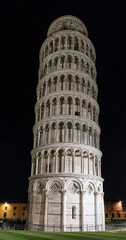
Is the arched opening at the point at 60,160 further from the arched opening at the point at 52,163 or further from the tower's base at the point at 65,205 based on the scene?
the tower's base at the point at 65,205

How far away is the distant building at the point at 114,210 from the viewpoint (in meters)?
70.4

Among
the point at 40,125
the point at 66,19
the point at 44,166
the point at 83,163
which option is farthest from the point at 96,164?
the point at 66,19

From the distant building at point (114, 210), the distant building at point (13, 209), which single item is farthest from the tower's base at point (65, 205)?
the distant building at point (114, 210)

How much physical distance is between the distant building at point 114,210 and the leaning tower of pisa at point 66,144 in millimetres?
47644

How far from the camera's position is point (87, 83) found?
108 ft

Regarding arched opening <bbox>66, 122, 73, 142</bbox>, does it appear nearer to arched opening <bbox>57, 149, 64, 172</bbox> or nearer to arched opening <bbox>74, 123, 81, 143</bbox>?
arched opening <bbox>74, 123, 81, 143</bbox>

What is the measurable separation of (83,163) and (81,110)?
7649 mm

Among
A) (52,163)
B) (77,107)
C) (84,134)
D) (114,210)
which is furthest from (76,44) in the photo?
(114,210)

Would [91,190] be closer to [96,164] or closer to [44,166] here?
[96,164]

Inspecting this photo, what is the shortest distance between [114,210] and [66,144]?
178 feet

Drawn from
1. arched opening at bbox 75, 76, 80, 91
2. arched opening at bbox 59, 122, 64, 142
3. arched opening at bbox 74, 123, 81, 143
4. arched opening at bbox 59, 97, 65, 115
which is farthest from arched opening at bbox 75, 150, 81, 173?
arched opening at bbox 75, 76, 80, 91

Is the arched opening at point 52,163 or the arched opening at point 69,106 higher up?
the arched opening at point 69,106

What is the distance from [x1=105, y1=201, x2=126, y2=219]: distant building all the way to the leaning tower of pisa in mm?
47644

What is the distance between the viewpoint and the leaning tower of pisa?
965 inches
